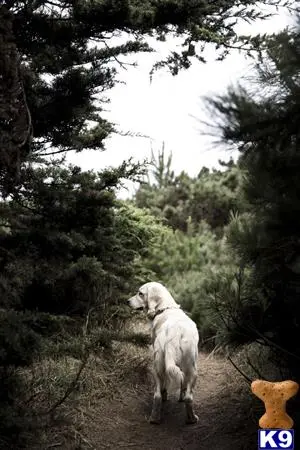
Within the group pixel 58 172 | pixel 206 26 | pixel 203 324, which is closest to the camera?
pixel 206 26

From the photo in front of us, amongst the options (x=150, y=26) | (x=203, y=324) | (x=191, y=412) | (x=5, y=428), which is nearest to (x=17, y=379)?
(x=5, y=428)

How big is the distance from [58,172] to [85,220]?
2.20 feet

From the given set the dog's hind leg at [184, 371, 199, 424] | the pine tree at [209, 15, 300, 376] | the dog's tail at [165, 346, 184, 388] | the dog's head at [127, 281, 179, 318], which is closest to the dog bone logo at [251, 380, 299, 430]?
the pine tree at [209, 15, 300, 376]

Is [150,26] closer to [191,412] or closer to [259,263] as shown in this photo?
[259,263]

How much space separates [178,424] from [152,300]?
135 centimetres

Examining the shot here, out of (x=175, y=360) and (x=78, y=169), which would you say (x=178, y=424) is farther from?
(x=78, y=169)

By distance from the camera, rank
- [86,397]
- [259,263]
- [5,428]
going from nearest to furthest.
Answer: [5,428] < [259,263] < [86,397]

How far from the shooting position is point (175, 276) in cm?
955

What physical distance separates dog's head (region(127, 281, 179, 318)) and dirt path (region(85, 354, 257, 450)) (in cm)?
93

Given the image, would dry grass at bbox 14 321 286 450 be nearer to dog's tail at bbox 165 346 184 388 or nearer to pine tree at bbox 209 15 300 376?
dog's tail at bbox 165 346 184 388

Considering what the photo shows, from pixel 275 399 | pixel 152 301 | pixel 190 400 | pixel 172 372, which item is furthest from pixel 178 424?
pixel 275 399

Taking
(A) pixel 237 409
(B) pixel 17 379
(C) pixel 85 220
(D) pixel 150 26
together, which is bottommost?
(A) pixel 237 409

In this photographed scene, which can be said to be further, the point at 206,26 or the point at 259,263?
the point at 206,26

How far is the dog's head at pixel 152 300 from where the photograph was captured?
226 inches
